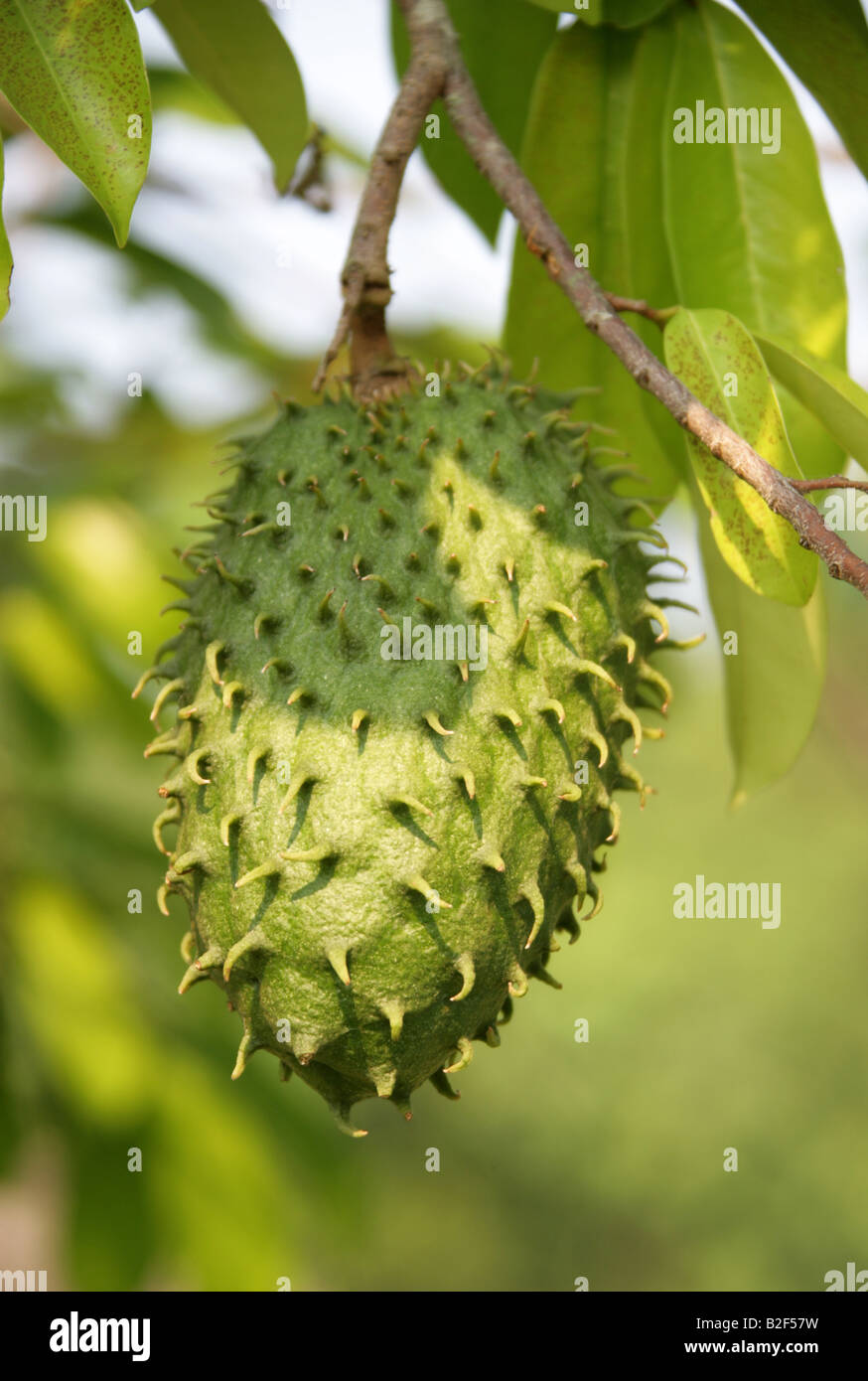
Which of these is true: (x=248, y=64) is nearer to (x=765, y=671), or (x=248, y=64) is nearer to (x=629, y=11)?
(x=629, y=11)

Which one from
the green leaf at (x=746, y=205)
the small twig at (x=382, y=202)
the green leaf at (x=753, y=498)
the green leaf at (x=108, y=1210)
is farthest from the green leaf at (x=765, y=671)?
the green leaf at (x=108, y=1210)

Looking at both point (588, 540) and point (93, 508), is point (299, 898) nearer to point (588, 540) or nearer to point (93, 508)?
point (588, 540)

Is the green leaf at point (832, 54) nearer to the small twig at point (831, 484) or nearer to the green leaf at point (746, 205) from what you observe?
the green leaf at point (746, 205)

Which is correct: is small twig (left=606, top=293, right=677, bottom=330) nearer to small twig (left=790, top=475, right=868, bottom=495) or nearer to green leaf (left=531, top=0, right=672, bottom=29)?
small twig (left=790, top=475, right=868, bottom=495)

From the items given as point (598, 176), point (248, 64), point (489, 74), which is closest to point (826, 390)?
point (598, 176)

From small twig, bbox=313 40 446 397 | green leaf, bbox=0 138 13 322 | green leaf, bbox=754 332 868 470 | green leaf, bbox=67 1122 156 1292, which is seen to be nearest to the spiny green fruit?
small twig, bbox=313 40 446 397

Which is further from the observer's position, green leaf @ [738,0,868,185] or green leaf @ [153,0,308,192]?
green leaf @ [153,0,308,192]
